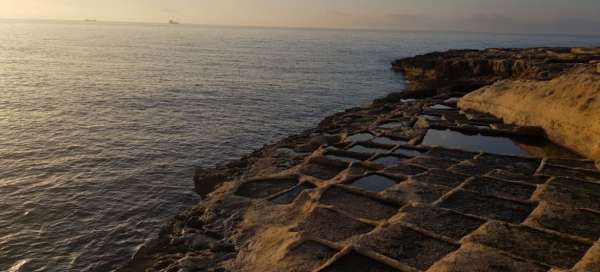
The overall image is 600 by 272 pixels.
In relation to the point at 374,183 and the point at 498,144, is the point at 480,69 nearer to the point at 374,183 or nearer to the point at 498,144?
the point at 498,144

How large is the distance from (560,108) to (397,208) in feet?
39.8

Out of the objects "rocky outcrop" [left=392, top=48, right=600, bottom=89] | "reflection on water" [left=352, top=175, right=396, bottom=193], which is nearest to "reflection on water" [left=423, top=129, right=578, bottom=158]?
"reflection on water" [left=352, top=175, right=396, bottom=193]

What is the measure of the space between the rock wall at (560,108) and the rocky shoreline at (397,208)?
647 millimetres

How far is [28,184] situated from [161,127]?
10.6 metres

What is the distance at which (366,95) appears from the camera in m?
43.3

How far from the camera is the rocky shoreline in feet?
33.2

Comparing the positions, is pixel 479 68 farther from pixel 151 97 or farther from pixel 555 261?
pixel 555 261

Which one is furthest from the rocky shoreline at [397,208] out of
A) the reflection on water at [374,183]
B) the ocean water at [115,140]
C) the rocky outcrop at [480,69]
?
the rocky outcrop at [480,69]

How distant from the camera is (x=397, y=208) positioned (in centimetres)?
1290

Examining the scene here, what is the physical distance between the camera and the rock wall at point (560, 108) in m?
17.9

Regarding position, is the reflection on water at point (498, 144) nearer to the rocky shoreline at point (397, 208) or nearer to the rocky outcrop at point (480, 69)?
the rocky shoreline at point (397, 208)

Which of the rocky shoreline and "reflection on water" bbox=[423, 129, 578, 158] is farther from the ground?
"reflection on water" bbox=[423, 129, 578, 158]

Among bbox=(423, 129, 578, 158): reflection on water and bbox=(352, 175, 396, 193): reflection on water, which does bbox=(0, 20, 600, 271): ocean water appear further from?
bbox=(423, 129, 578, 158): reflection on water

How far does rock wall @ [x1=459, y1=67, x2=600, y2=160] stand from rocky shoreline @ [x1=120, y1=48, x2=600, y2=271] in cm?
65
